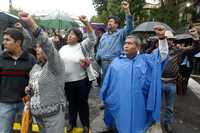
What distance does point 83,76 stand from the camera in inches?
235

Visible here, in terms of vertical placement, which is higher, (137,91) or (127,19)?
(127,19)

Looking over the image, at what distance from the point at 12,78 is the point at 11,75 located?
0.04 meters

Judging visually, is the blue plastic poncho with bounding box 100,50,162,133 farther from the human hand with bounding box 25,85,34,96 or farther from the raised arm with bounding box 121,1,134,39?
the human hand with bounding box 25,85,34,96

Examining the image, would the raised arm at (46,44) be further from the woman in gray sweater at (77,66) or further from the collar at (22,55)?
the woman in gray sweater at (77,66)

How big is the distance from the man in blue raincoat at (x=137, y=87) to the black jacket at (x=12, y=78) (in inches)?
56.5

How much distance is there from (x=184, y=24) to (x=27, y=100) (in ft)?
108

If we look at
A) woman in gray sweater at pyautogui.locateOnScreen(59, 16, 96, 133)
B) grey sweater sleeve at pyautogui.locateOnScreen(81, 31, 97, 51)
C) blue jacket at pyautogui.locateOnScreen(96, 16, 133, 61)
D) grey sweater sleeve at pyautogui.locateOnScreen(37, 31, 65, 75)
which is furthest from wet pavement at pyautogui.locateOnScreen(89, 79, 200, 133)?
grey sweater sleeve at pyautogui.locateOnScreen(37, 31, 65, 75)

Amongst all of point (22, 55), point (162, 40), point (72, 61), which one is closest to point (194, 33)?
point (162, 40)

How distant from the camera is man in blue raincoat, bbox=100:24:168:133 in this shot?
539 cm

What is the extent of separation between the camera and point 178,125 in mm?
7891

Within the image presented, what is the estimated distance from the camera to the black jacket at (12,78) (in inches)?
184

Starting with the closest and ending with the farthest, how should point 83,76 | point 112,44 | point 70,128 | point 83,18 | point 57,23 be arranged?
point 83,18 → point 83,76 → point 70,128 → point 112,44 → point 57,23

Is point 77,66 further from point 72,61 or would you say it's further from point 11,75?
point 11,75

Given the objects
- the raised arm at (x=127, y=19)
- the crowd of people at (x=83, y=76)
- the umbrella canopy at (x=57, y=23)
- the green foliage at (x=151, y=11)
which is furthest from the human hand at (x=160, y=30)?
the green foliage at (x=151, y=11)
